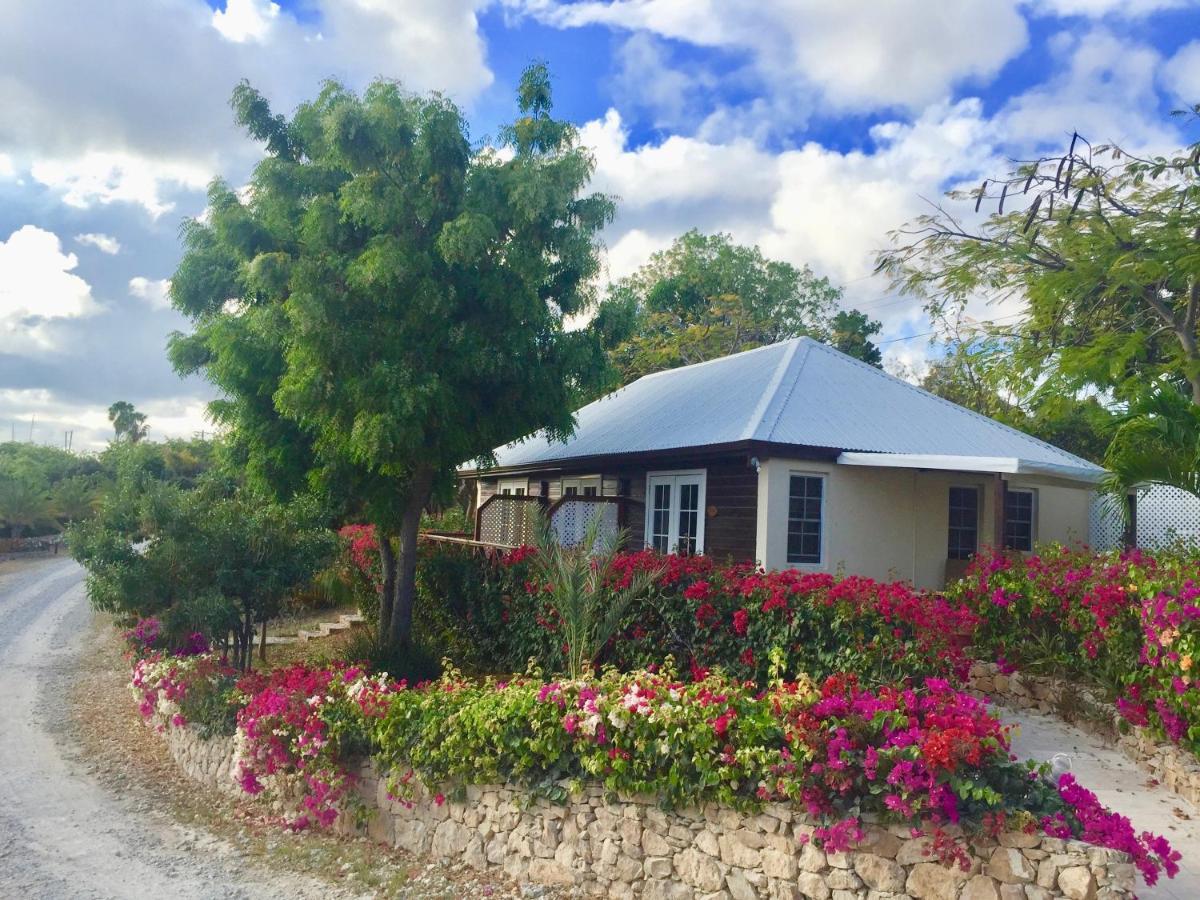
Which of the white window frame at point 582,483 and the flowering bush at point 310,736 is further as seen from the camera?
the white window frame at point 582,483

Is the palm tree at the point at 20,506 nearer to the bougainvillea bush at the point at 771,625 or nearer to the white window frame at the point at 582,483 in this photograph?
the white window frame at the point at 582,483

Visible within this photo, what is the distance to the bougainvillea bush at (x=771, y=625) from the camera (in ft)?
22.7

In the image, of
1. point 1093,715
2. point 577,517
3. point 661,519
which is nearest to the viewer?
point 1093,715

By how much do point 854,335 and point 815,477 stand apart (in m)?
23.5

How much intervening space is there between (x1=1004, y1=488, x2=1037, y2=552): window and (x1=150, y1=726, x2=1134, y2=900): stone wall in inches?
417

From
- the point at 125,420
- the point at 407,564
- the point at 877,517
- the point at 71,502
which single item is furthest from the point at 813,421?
the point at 125,420

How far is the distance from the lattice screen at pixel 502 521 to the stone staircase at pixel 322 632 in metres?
2.65

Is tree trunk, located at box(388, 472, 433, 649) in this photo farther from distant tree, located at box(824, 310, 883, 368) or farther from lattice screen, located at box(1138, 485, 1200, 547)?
distant tree, located at box(824, 310, 883, 368)

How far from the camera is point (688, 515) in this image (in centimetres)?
1328

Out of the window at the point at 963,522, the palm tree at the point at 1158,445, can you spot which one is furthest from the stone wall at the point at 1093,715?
the window at the point at 963,522

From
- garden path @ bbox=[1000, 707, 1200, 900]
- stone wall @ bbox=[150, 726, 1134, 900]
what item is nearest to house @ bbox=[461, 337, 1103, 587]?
garden path @ bbox=[1000, 707, 1200, 900]

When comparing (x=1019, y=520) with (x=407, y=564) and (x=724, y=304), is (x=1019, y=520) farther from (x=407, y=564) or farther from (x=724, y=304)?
(x=724, y=304)

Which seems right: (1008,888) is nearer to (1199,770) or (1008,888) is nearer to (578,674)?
(1199,770)

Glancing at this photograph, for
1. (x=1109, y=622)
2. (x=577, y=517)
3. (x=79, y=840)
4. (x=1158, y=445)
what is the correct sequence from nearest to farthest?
(x=79, y=840), (x=1109, y=622), (x=1158, y=445), (x=577, y=517)
